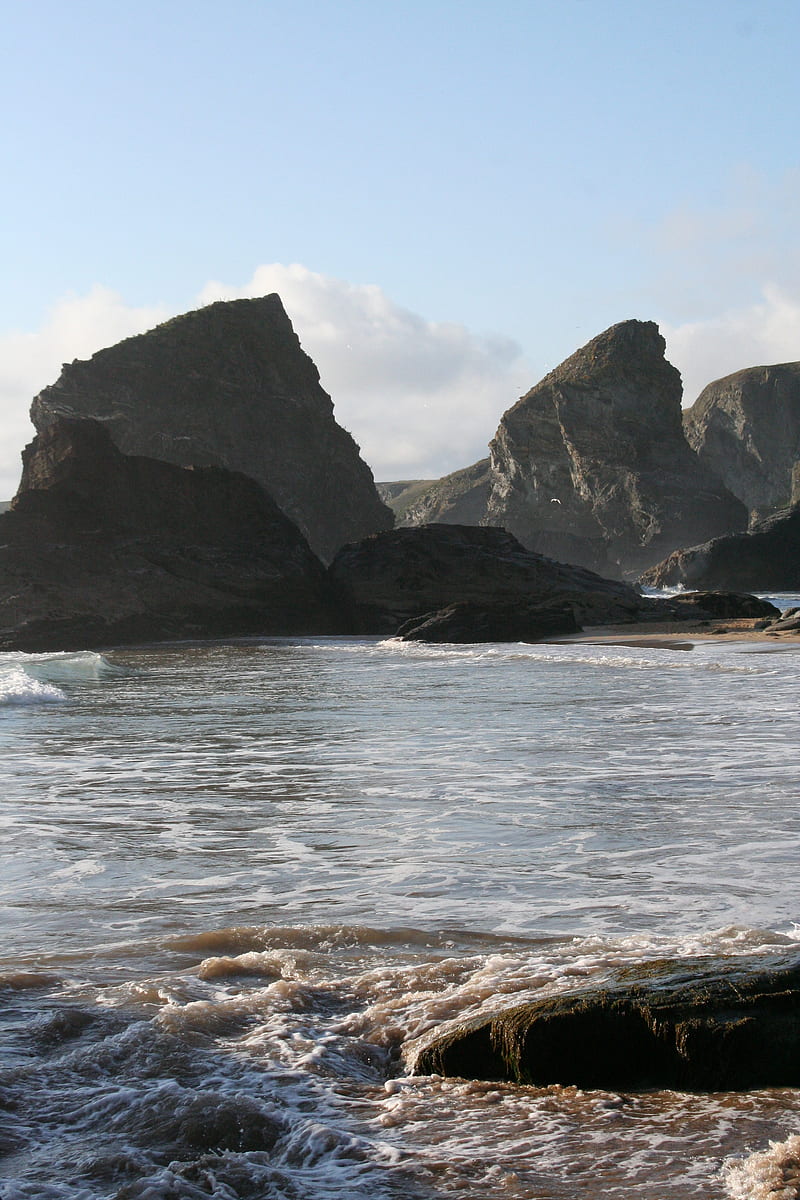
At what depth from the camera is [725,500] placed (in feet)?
370

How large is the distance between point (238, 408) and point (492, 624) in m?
57.9

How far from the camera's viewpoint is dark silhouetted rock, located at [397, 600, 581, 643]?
37156 mm

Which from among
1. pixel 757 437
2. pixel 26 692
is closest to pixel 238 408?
pixel 26 692

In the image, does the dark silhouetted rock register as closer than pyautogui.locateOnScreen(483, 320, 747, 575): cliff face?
Yes

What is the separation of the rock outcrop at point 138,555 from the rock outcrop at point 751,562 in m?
36.1

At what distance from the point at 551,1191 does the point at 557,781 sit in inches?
267

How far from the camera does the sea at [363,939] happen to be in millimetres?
3184

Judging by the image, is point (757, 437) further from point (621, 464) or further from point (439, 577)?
point (439, 577)

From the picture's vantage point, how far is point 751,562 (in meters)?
78.9

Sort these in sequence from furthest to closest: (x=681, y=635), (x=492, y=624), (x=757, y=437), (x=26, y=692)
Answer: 1. (x=757, y=437)
2. (x=492, y=624)
3. (x=681, y=635)
4. (x=26, y=692)

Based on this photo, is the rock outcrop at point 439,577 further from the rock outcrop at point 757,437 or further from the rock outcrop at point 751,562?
the rock outcrop at point 757,437

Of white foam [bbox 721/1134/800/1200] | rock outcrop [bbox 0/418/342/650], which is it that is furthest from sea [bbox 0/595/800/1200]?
rock outcrop [bbox 0/418/342/650]

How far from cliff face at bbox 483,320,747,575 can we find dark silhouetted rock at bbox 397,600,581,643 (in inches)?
2973

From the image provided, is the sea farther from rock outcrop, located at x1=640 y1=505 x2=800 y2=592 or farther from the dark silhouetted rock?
rock outcrop, located at x1=640 y1=505 x2=800 y2=592
